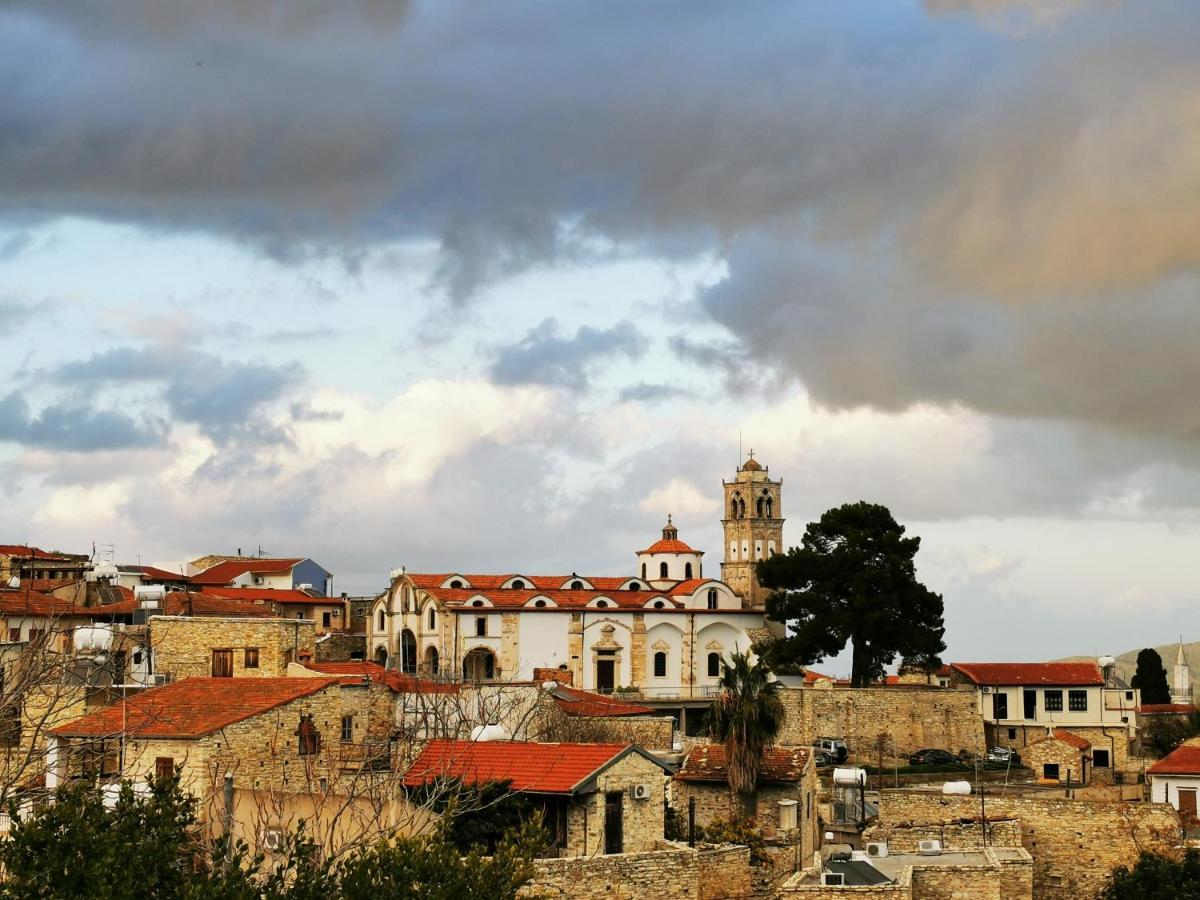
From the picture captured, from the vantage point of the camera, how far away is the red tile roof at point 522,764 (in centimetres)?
3731

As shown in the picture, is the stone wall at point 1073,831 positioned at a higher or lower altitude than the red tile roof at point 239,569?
lower

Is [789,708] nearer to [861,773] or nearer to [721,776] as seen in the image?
[861,773]

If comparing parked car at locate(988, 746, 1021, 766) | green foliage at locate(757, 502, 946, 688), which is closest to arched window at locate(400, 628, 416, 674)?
green foliage at locate(757, 502, 946, 688)

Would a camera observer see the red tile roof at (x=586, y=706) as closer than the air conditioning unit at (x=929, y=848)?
No

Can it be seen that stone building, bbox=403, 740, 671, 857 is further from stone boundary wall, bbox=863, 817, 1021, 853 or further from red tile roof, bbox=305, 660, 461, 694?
red tile roof, bbox=305, 660, 461, 694

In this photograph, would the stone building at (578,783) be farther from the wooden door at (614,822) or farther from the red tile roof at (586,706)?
the red tile roof at (586,706)

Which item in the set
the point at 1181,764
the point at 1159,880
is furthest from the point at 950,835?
the point at 1181,764

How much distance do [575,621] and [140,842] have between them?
230 ft

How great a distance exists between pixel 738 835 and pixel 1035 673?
43576 millimetres

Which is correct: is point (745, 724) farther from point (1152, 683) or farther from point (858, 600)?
point (1152, 683)

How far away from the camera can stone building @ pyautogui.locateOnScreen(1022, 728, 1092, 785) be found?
2677 inches

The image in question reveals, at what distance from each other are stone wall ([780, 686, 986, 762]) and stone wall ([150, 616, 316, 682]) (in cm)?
2745

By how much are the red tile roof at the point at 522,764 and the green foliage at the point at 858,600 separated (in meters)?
44.2

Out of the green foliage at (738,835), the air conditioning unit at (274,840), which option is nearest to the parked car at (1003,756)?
the green foliage at (738,835)
